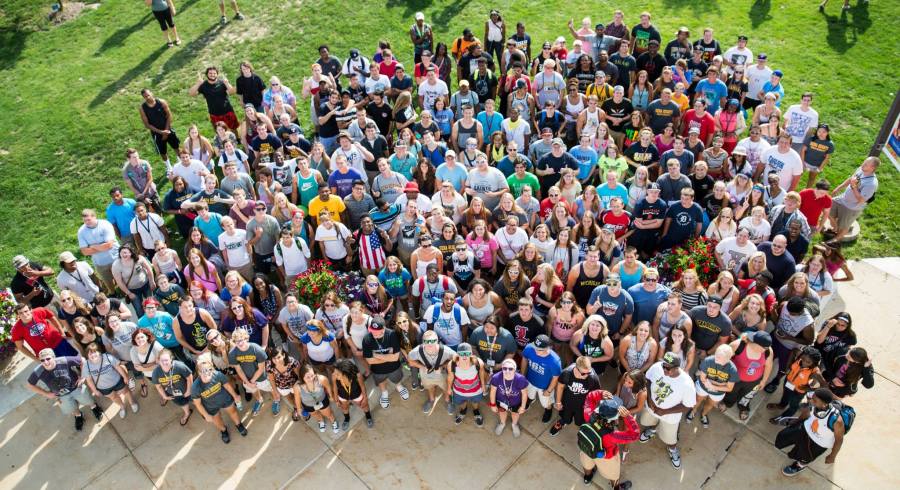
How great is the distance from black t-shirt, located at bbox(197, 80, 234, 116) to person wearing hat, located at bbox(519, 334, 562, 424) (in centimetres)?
882

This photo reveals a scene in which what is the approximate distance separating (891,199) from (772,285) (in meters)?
5.04

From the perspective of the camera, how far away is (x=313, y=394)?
839 centimetres

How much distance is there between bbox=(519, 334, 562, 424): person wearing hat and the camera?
7867 mm

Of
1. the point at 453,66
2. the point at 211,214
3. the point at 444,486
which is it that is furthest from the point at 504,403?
the point at 453,66

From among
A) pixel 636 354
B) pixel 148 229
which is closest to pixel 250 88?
pixel 148 229

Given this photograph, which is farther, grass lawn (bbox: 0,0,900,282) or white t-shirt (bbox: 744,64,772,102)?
grass lawn (bbox: 0,0,900,282)

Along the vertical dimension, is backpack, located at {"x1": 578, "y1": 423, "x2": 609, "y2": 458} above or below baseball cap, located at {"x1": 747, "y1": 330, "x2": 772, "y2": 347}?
below

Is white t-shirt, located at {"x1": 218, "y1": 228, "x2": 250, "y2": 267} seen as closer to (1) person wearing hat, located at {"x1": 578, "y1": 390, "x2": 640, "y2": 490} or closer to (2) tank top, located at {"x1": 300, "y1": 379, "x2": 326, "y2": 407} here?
(2) tank top, located at {"x1": 300, "y1": 379, "x2": 326, "y2": 407}

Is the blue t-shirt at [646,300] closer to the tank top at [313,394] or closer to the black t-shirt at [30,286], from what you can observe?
the tank top at [313,394]

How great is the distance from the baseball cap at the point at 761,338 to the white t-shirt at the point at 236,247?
23.8 feet

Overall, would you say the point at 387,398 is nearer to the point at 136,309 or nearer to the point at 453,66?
the point at 136,309

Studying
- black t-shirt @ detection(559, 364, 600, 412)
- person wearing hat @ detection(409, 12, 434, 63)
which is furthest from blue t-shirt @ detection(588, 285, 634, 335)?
person wearing hat @ detection(409, 12, 434, 63)

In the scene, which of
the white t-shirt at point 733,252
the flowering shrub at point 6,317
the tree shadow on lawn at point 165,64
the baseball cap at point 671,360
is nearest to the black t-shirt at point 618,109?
the white t-shirt at point 733,252

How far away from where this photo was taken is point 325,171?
11.6m
